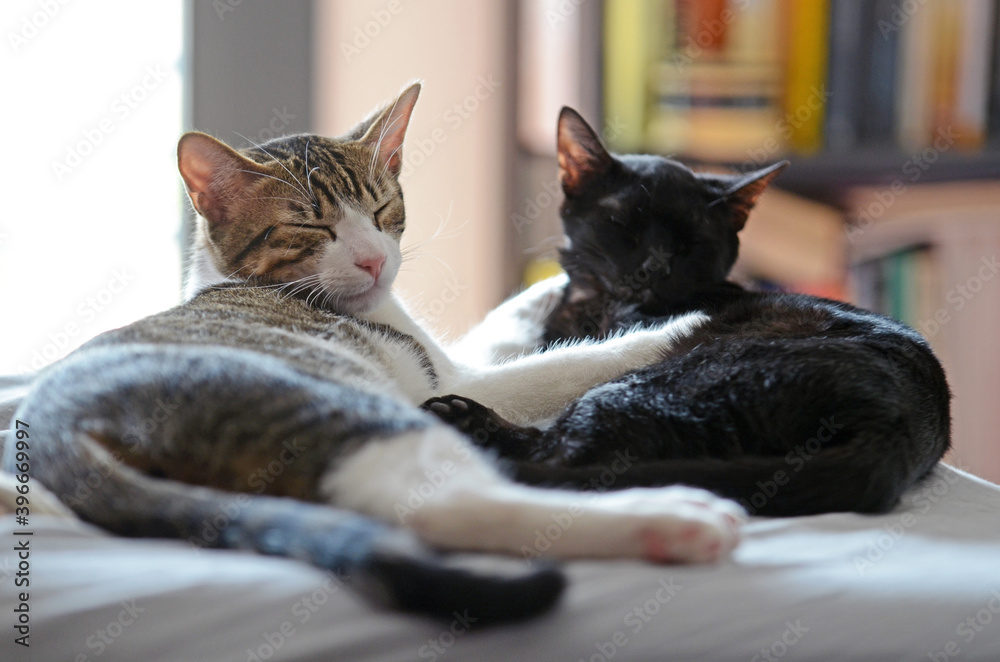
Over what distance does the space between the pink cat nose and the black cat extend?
0.81 feet

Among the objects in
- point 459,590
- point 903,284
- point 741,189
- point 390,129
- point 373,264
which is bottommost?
point 903,284

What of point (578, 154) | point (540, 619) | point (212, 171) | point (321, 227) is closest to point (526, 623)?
point (540, 619)

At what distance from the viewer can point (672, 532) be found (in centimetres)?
75

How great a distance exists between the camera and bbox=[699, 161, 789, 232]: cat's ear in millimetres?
1603

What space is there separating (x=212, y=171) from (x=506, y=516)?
0.82m

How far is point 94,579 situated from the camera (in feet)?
2.26

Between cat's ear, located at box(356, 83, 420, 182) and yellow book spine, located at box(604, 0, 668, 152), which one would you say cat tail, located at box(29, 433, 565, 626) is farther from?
yellow book spine, located at box(604, 0, 668, 152)

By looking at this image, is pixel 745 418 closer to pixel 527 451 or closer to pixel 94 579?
Result: pixel 527 451

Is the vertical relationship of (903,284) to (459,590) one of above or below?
below

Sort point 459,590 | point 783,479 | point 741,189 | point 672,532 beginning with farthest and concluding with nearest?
point 741,189
point 783,479
point 672,532
point 459,590

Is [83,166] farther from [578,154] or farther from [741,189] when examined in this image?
[741,189]

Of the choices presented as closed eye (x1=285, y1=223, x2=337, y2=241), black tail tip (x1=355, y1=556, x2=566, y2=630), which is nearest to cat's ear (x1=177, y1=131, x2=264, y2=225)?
closed eye (x1=285, y1=223, x2=337, y2=241)

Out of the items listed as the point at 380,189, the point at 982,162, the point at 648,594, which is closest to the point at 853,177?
the point at 982,162

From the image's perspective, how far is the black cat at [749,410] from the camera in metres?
0.95
